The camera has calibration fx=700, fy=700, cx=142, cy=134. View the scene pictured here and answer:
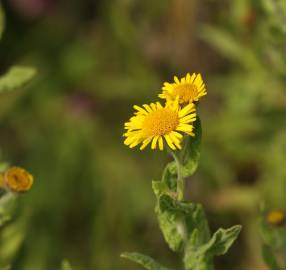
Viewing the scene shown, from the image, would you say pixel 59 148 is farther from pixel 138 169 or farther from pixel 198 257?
pixel 198 257

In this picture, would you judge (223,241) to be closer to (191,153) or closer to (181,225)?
(181,225)

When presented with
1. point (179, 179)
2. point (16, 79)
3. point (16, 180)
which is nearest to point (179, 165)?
point (179, 179)

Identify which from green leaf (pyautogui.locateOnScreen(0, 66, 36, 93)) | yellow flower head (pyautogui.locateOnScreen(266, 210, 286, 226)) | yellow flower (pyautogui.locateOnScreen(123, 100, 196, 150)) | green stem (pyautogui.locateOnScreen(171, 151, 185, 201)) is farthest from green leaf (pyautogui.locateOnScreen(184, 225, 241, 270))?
green leaf (pyautogui.locateOnScreen(0, 66, 36, 93))

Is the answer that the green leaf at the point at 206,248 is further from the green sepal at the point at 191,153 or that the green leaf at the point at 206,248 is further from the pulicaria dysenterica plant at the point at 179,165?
the green sepal at the point at 191,153

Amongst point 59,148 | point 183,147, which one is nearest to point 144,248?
point 59,148

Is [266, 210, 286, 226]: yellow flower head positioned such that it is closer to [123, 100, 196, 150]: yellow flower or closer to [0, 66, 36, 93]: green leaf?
[123, 100, 196, 150]: yellow flower

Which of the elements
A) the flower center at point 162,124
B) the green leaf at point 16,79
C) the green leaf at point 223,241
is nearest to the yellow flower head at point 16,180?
the green leaf at point 16,79

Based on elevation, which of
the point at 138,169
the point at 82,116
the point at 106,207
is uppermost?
the point at 82,116
